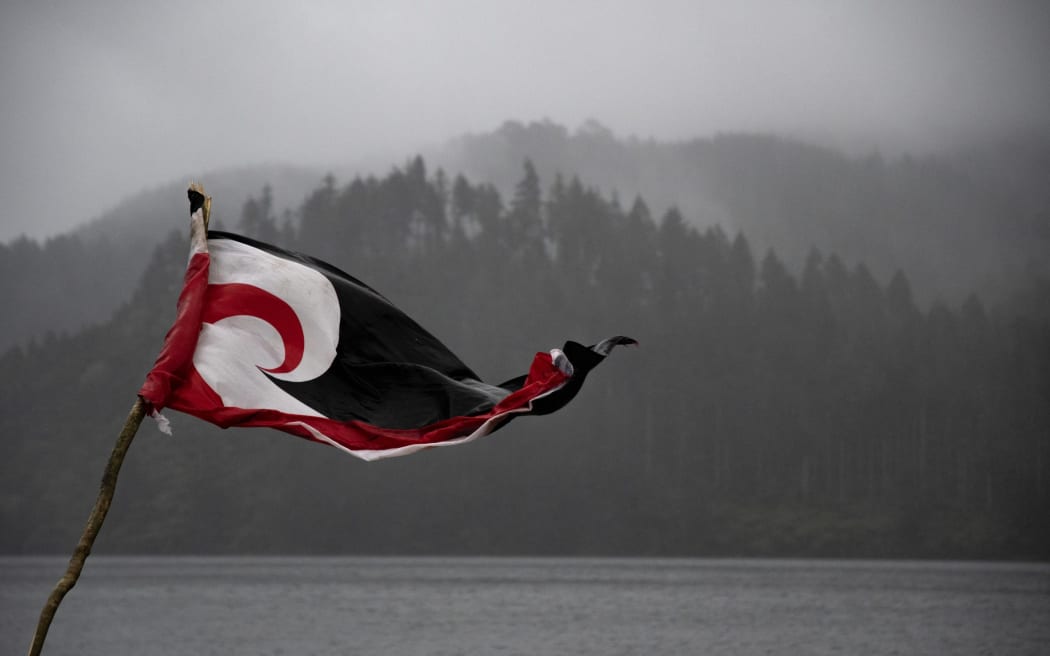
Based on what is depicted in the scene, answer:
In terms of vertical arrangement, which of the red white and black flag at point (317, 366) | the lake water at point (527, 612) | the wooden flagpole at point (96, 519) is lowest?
the lake water at point (527, 612)

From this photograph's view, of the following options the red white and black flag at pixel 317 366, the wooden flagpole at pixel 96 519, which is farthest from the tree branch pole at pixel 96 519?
the red white and black flag at pixel 317 366

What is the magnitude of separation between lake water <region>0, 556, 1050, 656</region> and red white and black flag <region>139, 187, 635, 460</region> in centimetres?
5213

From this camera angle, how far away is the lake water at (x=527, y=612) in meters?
67.6

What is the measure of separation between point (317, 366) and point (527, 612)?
8064cm

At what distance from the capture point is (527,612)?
9025 cm

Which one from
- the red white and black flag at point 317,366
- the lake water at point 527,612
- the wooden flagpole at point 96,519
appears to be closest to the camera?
the wooden flagpole at point 96,519

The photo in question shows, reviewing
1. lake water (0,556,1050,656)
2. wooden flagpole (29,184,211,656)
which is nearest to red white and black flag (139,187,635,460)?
wooden flagpole (29,184,211,656)

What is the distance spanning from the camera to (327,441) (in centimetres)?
1073

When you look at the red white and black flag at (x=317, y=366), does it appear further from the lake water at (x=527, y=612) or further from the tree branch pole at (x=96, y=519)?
the lake water at (x=527, y=612)

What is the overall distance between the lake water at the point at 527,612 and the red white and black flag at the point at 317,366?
5213 centimetres

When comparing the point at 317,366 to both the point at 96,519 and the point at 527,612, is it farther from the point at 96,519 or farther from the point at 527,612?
the point at 527,612

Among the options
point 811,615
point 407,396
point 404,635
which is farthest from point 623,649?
point 407,396

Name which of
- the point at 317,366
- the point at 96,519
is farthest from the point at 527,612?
the point at 96,519

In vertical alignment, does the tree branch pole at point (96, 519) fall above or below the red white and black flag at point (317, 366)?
below
